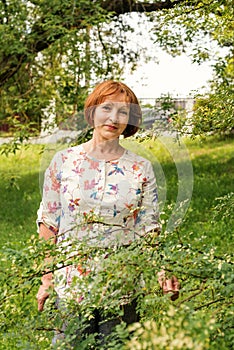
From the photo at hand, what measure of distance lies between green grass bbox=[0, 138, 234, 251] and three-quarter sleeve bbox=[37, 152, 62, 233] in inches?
15.3

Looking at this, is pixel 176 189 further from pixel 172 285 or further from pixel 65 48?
pixel 172 285

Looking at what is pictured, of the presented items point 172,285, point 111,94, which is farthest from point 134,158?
point 172,285

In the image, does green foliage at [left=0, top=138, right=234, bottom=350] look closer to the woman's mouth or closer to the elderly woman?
the elderly woman

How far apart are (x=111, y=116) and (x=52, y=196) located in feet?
1.26

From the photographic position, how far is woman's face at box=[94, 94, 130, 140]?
8.97 ft

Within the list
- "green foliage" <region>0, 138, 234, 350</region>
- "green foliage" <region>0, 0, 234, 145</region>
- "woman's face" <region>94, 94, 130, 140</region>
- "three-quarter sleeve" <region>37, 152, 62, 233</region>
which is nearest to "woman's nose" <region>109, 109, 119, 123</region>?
"woman's face" <region>94, 94, 130, 140</region>

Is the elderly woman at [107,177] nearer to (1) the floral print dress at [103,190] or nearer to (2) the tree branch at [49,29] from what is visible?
(1) the floral print dress at [103,190]

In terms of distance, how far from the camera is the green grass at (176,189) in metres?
7.76

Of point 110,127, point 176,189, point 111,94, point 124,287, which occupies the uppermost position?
point 111,94

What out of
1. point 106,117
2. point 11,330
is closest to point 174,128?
point 106,117

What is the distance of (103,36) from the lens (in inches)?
380

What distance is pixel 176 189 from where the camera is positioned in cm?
1067

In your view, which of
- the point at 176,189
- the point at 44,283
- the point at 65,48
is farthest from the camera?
the point at 176,189

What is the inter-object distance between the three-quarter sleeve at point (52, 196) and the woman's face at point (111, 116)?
0.21 m
